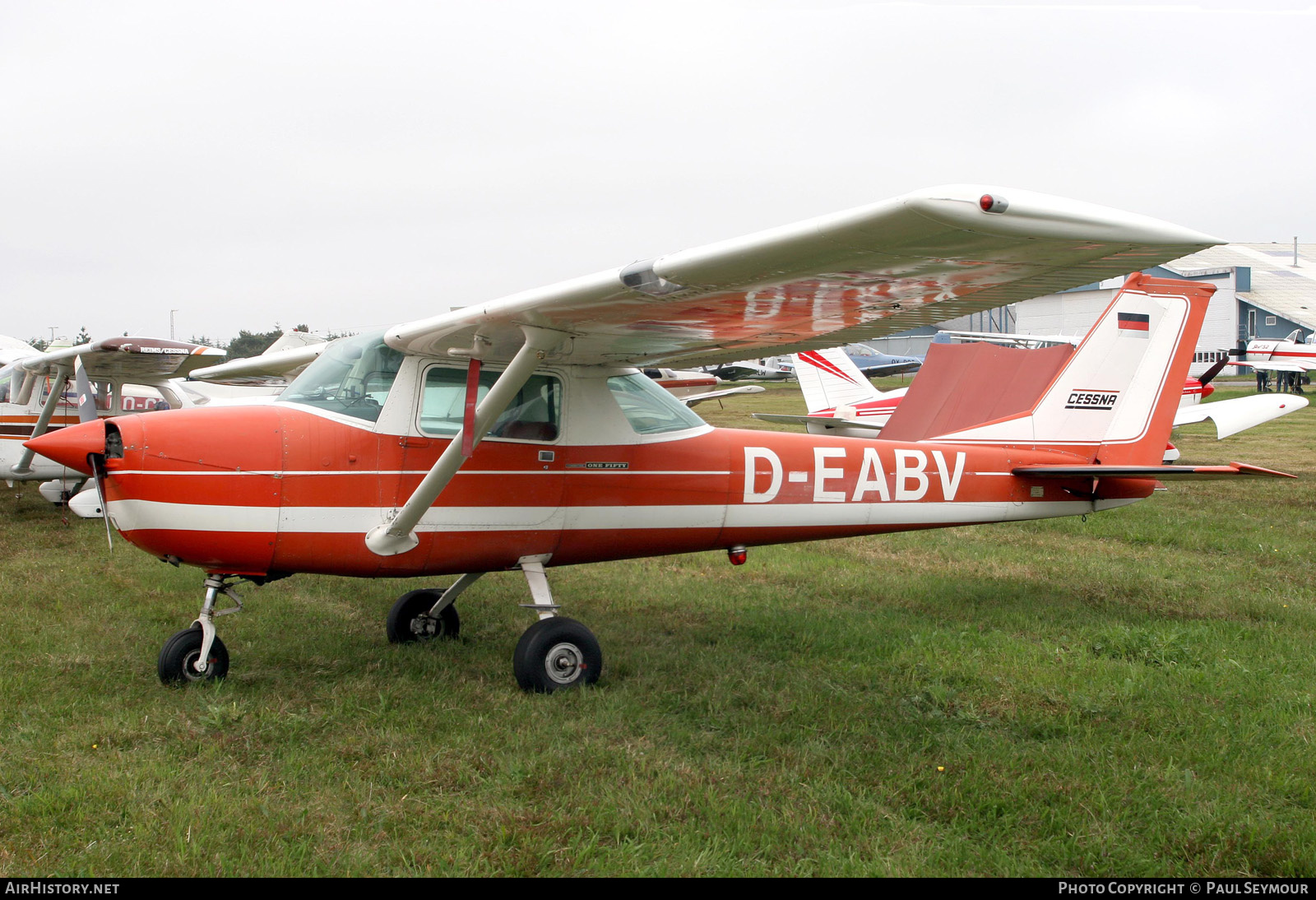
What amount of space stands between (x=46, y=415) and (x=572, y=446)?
31.3 ft

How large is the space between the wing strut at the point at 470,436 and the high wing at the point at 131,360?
25.8 feet

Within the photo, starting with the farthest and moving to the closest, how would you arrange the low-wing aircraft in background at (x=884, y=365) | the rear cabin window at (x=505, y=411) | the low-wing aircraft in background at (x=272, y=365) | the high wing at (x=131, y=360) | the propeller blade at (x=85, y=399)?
1. the low-wing aircraft in background at (x=884, y=365)
2. the high wing at (x=131, y=360)
3. the propeller blade at (x=85, y=399)
4. the low-wing aircraft in background at (x=272, y=365)
5. the rear cabin window at (x=505, y=411)

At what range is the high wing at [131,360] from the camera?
11125mm

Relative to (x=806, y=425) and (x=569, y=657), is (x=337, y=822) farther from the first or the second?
(x=806, y=425)

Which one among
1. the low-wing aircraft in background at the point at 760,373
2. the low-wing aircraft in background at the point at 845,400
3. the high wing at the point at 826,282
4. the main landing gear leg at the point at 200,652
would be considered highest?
the high wing at the point at 826,282

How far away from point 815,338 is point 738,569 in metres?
3.75

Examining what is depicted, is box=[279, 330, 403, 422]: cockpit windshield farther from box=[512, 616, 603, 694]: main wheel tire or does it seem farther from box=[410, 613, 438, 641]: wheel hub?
box=[410, 613, 438, 641]: wheel hub

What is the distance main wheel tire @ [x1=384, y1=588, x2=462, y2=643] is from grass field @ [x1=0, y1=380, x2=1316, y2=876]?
0.66 ft

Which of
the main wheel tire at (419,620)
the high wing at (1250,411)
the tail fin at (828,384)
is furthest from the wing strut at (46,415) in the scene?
the high wing at (1250,411)

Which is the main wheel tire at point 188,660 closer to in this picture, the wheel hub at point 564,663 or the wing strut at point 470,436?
the wing strut at point 470,436

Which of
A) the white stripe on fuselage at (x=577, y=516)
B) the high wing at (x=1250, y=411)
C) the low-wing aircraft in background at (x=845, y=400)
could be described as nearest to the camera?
the white stripe on fuselage at (x=577, y=516)

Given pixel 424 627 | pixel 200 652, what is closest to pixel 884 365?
pixel 424 627

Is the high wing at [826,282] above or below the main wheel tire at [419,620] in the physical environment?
above
